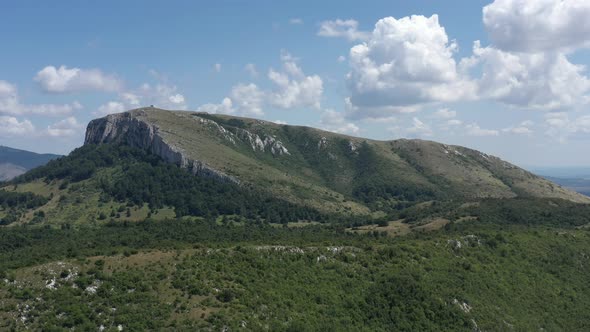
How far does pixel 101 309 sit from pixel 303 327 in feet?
77.6

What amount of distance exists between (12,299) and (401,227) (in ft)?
358

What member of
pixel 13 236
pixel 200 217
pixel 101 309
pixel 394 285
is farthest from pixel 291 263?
pixel 200 217

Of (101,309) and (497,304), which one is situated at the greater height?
(101,309)

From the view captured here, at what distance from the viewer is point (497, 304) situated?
72.1 meters

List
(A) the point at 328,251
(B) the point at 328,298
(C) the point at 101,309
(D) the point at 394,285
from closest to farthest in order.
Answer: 1. (C) the point at 101,309
2. (B) the point at 328,298
3. (D) the point at 394,285
4. (A) the point at 328,251

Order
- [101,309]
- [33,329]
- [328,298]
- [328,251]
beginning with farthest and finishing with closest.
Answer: [328,251]
[328,298]
[101,309]
[33,329]

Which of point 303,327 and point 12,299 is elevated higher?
point 12,299

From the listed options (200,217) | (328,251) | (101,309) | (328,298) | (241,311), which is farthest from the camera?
(200,217)

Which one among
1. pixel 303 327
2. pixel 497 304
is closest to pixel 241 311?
pixel 303 327

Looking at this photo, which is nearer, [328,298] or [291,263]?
[328,298]

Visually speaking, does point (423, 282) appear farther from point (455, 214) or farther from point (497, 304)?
point (455, 214)

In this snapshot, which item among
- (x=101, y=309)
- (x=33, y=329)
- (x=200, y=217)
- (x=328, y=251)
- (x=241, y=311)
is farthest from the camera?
(x=200, y=217)

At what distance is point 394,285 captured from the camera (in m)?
68.2

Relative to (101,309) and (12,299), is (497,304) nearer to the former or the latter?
(101,309)
